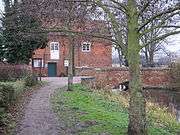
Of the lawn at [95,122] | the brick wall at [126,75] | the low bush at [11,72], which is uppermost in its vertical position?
the low bush at [11,72]

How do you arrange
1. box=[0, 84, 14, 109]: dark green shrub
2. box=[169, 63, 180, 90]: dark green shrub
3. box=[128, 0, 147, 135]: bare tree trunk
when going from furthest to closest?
1. box=[169, 63, 180, 90]: dark green shrub
2. box=[0, 84, 14, 109]: dark green shrub
3. box=[128, 0, 147, 135]: bare tree trunk

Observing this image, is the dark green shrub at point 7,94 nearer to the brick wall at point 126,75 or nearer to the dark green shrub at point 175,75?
the brick wall at point 126,75

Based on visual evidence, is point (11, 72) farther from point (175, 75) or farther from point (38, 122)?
point (175, 75)

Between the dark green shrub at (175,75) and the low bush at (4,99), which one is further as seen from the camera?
the dark green shrub at (175,75)

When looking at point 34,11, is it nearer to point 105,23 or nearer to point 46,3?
point 46,3

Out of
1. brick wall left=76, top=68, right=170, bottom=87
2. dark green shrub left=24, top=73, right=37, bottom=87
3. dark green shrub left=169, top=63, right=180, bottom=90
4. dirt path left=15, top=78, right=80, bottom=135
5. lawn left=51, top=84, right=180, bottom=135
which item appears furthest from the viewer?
brick wall left=76, top=68, right=170, bottom=87

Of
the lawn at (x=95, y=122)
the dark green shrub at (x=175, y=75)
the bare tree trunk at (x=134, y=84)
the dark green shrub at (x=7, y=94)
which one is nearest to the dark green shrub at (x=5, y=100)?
the dark green shrub at (x=7, y=94)

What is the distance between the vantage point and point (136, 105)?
13.2 m

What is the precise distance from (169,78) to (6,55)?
23415 mm

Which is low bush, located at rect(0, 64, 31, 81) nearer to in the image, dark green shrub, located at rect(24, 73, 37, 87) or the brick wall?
dark green shrub, located at rect(24, 73, 37, 87)

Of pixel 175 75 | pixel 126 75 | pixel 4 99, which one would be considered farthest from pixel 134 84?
pixel 126 75

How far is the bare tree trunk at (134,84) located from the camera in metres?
13.2

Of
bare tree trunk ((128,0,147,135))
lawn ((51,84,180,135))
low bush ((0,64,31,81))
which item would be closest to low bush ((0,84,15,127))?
lawn ((51,84,180,135))

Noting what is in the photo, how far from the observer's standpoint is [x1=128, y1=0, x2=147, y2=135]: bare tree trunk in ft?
43.3
